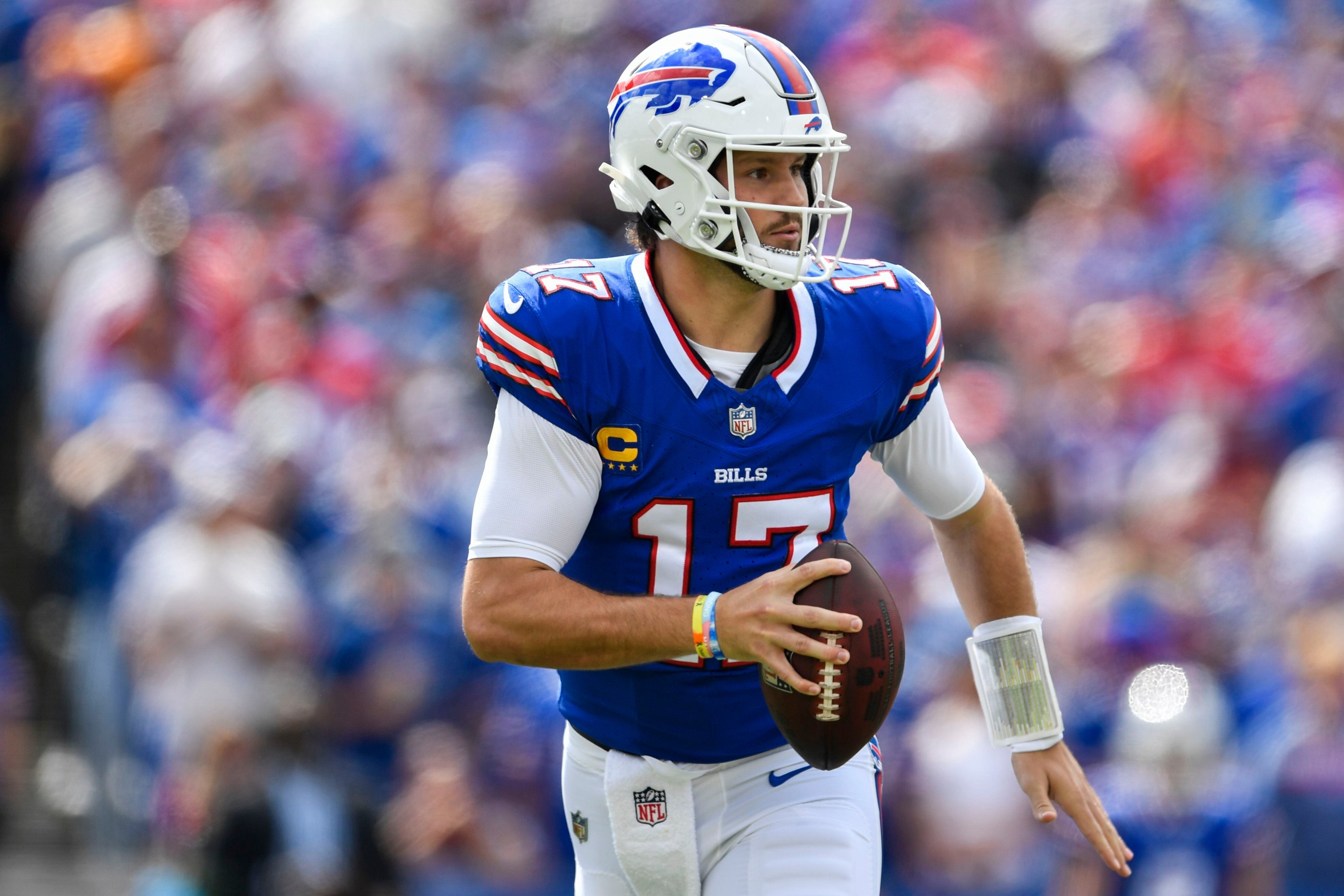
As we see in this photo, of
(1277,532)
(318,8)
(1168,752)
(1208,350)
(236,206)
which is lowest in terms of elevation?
(1168,752)

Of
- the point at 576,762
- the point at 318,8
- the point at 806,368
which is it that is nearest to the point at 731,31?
the point at 806,368

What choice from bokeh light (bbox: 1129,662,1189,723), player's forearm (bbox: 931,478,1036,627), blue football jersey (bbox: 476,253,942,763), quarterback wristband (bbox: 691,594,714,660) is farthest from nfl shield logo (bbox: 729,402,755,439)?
bokeh light (bbox: 1129,662,1189,723)

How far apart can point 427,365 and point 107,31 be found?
322 centimetres

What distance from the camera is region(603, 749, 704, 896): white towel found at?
324cm

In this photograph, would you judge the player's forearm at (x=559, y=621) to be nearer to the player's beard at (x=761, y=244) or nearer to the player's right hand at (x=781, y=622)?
the player's right hand at (x=781, y=622)

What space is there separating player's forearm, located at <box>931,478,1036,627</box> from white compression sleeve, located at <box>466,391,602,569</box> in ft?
2.58

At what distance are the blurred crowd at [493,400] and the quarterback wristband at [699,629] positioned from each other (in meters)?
2.99

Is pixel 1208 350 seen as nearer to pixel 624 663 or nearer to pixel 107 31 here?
pixel 624 663

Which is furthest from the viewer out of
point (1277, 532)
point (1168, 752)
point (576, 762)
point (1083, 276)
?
point (1083, 276)

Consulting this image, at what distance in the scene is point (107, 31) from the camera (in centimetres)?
931

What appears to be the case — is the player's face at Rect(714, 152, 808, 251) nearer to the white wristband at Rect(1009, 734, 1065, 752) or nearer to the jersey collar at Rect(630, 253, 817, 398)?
the jersey collar at Rect(630, 253, 817, 398)

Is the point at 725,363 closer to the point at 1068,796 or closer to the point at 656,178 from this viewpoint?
the point at 656,178

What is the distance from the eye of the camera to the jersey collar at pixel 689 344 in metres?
3.18


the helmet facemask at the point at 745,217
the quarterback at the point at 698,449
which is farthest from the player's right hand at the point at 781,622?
the helmet facemask at the point at 745,217
